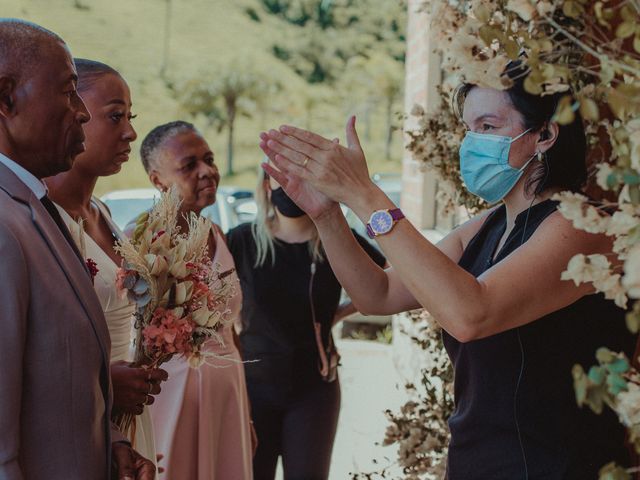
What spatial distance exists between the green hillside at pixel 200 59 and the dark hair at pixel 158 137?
24.3 meters

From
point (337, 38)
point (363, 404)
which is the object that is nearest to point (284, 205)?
point (363, 404)

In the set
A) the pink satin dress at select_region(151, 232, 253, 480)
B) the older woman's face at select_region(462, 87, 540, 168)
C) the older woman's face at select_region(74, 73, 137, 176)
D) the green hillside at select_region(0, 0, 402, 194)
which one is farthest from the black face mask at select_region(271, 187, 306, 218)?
the green hillside at select_region(0, 0, 402, 194)

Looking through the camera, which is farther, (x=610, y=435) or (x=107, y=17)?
(x=107, y=17)

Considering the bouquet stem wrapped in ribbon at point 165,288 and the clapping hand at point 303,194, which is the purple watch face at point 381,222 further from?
the bouquet stem wrapped in ribbon at point 165,288

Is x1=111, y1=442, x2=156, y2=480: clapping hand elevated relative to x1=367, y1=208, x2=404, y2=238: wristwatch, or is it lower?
lower

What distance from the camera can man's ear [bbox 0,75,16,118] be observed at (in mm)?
1736

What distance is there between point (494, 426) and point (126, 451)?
950mm

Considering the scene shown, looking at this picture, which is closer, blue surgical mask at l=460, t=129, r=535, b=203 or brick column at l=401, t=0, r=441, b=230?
blue surgical mask at l=460, t=129, r=535, b=203

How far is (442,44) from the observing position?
9.95 feet

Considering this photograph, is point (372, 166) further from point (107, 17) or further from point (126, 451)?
point (126, 451)

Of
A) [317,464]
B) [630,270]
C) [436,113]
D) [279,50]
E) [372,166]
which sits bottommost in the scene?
[317,464]

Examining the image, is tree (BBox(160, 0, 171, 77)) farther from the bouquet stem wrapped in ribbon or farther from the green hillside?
the bouquet stem wrapped in ribbon

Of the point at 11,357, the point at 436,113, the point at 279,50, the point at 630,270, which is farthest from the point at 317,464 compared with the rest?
the point at 279,50

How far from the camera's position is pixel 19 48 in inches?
69.3
